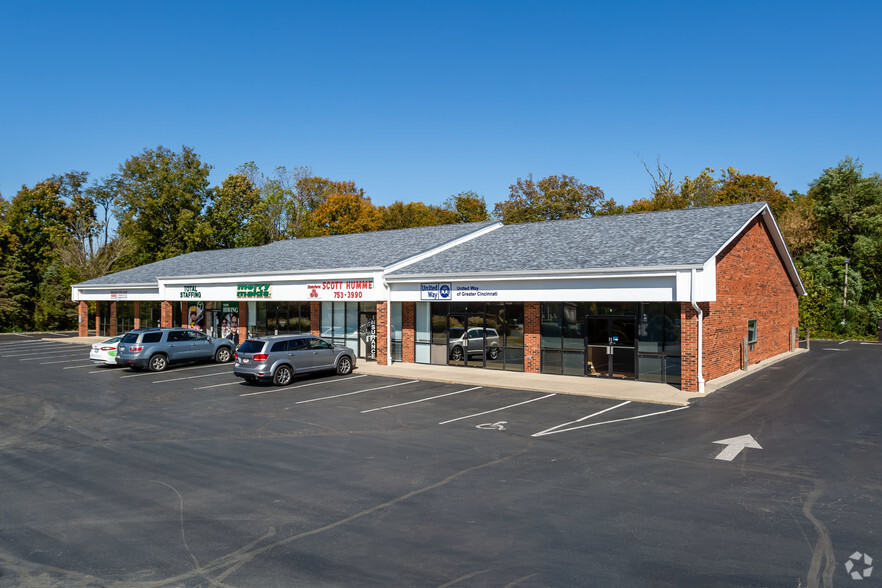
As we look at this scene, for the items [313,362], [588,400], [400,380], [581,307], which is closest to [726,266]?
[581,307]

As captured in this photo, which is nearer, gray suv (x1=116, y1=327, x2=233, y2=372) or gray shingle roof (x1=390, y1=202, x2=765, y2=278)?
gray shingle roof (x1=390, y1=202, x2=765, y2=278)

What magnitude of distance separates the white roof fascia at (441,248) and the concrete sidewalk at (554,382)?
164 inches

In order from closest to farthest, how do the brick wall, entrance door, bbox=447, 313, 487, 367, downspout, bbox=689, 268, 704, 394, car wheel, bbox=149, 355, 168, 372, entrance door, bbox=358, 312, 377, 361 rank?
downspout, bbox=689, 268, 704, 394 < the brick wall < entrance door, bbox=447, 313, 487, 367 < car wheel, bbox=149, 355, 168, 372 < entrance door, bbox=358, 312, 377, 361

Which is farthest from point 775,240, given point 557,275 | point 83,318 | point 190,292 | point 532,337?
point 83,318

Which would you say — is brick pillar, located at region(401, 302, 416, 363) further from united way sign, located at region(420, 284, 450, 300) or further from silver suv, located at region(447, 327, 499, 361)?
silver suv, located at region(447, 327, 499, 361)

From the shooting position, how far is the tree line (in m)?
42.5

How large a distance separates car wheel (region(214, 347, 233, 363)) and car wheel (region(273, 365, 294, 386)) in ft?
25.2

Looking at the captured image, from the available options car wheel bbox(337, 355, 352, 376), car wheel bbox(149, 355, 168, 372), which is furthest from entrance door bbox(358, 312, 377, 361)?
Result: car wheel bbox(149, 355, 168, 372)

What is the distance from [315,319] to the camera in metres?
29.2

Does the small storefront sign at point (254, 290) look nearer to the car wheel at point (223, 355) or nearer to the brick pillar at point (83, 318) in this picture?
the car wheel at point (223, 355)

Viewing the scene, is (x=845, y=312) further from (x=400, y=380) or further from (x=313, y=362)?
(x=313, y=362)

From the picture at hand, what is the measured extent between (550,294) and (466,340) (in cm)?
468

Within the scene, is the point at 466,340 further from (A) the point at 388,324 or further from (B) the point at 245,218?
(B) the point at 245,218

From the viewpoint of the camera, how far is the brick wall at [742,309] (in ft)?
60.5
